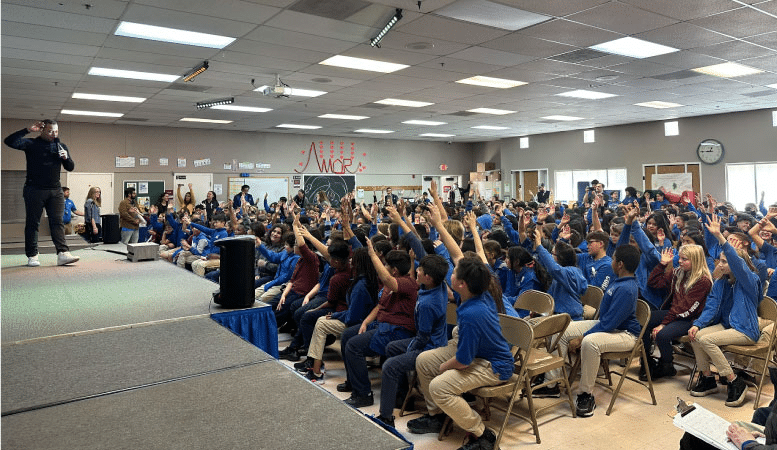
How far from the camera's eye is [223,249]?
3.59 meters

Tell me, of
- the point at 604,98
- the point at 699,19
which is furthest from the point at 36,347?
the point at 604,98

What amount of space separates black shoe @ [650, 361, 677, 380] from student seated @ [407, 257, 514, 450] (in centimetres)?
191

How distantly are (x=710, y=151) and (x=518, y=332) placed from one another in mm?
12769

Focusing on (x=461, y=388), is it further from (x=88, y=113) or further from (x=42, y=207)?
(x=88, y=113)

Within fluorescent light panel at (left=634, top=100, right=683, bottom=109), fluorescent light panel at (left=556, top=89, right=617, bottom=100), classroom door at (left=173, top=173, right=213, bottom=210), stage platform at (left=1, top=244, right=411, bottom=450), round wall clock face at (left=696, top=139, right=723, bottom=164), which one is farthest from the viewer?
classroom door at (left=173, top=173, right=213, bottom=210)

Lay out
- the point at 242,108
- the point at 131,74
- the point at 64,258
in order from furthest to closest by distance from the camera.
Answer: the point at 242,108
the point at 131,74
the point at 64,258

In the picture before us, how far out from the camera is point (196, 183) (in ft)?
49.3

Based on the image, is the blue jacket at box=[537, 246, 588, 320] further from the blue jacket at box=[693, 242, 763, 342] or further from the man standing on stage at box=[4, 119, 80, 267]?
the man standing on stage at box=[4, 119, 80, 267]

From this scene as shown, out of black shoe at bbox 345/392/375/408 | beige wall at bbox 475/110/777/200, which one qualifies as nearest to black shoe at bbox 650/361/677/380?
black shoe at bbox 345/392/375/408

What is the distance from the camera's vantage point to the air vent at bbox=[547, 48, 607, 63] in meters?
6.96

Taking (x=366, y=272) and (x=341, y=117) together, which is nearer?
(x=366, y=272)

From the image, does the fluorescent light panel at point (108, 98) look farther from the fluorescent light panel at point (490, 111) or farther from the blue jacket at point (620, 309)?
the blue jacket at point (620, 309)

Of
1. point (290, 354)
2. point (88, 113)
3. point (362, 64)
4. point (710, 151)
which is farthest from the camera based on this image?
point (710, 151)

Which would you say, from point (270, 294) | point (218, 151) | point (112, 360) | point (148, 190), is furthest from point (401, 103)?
point (112, 360)
